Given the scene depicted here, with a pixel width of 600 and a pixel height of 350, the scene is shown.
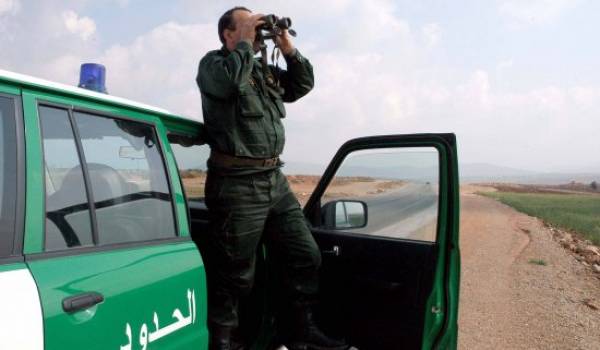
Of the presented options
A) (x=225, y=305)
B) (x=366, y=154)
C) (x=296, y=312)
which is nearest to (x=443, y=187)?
(x=366, y=154)

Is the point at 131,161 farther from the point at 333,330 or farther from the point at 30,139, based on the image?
the point at 333,330

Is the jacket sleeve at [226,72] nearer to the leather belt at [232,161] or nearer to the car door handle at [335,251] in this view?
the leather belt at [232,161]

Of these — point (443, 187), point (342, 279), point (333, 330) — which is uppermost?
point (443, 187)

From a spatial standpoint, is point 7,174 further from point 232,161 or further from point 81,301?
point 232,161

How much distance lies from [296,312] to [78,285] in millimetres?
A: 1477

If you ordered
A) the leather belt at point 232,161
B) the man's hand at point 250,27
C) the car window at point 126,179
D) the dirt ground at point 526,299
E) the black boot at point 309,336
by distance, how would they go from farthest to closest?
the dirt ground at point 526,299 < the black boot at point 309,336 < the man's hand at point 250,27 < the leather belt at point 232,161 < the car window at point 126,179

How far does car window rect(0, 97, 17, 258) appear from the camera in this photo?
4.50 ft

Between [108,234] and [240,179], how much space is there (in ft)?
2.39

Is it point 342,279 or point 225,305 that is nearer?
point 225,305

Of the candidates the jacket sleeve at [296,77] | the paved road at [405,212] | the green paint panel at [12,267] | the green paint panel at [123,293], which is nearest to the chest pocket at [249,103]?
the jacket sleeve at [296,77]

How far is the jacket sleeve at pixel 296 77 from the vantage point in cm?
292

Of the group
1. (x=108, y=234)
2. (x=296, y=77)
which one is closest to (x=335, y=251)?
(x=296, y=77)

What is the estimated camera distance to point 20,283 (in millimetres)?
1324

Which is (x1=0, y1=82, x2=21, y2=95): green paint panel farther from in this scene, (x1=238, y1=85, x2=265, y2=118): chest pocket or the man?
(x1=238, y1=85, x2=265, y2=118): chest pocket
